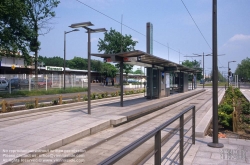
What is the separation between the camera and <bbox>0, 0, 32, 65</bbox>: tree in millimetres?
21156

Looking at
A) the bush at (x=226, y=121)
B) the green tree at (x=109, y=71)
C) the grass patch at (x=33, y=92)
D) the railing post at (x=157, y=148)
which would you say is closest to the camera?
the railing post at (x=157, y=148)

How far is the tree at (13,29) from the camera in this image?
21.2 meters

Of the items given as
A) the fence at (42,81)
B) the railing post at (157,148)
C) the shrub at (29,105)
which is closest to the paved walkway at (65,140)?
the railing post at (157,148)

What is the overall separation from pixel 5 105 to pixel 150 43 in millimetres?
26881

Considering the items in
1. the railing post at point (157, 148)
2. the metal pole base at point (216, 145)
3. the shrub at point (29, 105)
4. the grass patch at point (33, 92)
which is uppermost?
the railing post at point (157, 148)

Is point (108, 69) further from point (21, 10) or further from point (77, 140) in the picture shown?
point (77, 140)

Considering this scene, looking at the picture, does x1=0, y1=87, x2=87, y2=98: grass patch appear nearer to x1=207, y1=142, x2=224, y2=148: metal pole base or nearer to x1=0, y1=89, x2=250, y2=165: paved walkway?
x1=0, y1=89, x2=250, y2=165: paved walkway

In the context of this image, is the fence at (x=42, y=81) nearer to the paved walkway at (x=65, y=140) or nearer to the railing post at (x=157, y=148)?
the paved walkway at (x=65, y=140)

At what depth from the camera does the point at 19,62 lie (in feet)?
126

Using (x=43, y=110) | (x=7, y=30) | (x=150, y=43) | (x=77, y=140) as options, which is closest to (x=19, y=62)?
(x=7, y=30)

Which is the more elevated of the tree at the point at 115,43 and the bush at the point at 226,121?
the tree at the point at 115,43

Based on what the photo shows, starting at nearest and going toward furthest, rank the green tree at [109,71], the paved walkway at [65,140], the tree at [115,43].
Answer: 1. the paved walkway at [65,140]
2. the tree at [115,43]
3. the green tree at [109,71]

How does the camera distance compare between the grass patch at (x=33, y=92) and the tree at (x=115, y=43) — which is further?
the tree at (x=115, y=43)

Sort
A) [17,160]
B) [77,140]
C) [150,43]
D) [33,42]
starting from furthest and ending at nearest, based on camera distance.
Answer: [150,43] < [33,42] < [77,140] < [17,160]
